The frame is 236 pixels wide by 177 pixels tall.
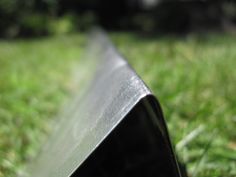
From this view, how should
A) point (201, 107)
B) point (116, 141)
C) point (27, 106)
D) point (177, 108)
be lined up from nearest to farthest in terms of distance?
point (116, 141), point (201, 107), point (177, 108), point (27, 106)

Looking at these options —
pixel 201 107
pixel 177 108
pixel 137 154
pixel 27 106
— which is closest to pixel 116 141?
pixel 137 154

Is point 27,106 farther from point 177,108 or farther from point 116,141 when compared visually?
point 116,141

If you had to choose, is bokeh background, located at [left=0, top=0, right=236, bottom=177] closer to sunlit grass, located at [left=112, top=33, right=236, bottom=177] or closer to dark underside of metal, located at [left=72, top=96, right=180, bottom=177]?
sunlit grass, located at [left=112, top=33, right=236, bottom=177]

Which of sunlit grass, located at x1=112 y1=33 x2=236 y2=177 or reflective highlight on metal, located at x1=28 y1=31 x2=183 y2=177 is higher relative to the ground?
reflective highlight on metal, located at x1=28 y1=31 x2=183 y2=177

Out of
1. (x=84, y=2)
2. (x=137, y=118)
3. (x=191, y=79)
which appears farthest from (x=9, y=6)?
(x=137, y=118)

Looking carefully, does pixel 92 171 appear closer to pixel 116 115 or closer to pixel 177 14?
pixel 116 115

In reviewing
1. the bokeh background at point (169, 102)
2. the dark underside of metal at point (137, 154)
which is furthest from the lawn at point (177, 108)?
the dark underside of metal at point (137, 154)

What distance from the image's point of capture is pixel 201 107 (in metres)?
1.68

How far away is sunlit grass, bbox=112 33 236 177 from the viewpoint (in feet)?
4.31

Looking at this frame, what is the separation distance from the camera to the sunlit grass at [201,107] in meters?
1.31

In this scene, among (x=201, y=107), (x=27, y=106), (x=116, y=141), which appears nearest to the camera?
(x=116, y=141)

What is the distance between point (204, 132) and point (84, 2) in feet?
43.4

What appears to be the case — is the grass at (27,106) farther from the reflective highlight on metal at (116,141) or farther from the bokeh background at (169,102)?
the reflective highlight on metal at (116,141)

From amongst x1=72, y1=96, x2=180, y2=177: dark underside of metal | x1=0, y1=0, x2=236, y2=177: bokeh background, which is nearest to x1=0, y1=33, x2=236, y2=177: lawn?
x1=0, y1=0, x2=236, y2=177: bokeh background
